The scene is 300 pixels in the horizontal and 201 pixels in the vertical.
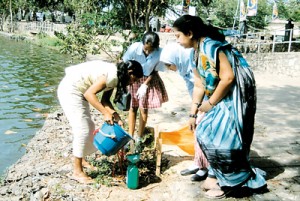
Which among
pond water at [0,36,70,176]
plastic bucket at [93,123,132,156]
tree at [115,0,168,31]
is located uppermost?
tree at [115,0,168,31]

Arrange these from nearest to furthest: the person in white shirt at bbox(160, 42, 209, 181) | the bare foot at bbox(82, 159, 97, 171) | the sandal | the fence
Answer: the sandal → the person in white shirt at bbox(160, 42, 209, 181) → the bare foot at bbox(82, 159, 97, 171) → the fence

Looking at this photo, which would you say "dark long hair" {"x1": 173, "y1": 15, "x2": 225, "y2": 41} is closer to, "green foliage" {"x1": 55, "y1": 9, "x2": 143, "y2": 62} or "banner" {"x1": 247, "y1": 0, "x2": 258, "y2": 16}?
"green foliage" {"x1": 55, "y1": 9, "x2": 143, "y2": 62}

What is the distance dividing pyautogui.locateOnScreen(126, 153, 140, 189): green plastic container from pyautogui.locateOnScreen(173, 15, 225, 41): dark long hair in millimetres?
1400

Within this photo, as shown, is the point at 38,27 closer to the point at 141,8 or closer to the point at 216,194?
the point at 141,8

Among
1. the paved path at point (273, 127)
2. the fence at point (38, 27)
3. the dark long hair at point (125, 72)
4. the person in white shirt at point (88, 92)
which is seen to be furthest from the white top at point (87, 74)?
the fence at point (38, 27)

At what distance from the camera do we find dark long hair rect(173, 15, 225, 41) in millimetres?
3178

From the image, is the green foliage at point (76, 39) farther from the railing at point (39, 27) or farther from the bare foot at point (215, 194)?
the railing at point (39, 27)

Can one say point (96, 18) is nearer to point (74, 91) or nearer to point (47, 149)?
point (47, 149)

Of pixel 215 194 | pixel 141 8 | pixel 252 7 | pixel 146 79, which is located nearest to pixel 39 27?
pixel 252 7

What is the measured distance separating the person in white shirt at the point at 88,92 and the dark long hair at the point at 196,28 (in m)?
0.65

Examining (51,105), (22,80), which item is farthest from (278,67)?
(22,80)

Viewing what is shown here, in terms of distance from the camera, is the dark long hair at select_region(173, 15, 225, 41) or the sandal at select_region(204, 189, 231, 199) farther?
the sandal at select_region(204, 189, 231, 199)

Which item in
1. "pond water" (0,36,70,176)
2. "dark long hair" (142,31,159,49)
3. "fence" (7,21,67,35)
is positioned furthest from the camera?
"fence" (7,21,67,35)

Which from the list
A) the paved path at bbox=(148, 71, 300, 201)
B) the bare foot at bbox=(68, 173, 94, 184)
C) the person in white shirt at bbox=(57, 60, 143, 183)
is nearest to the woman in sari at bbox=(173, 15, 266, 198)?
the paved path at bbox=(148, 71, 300, 201)
